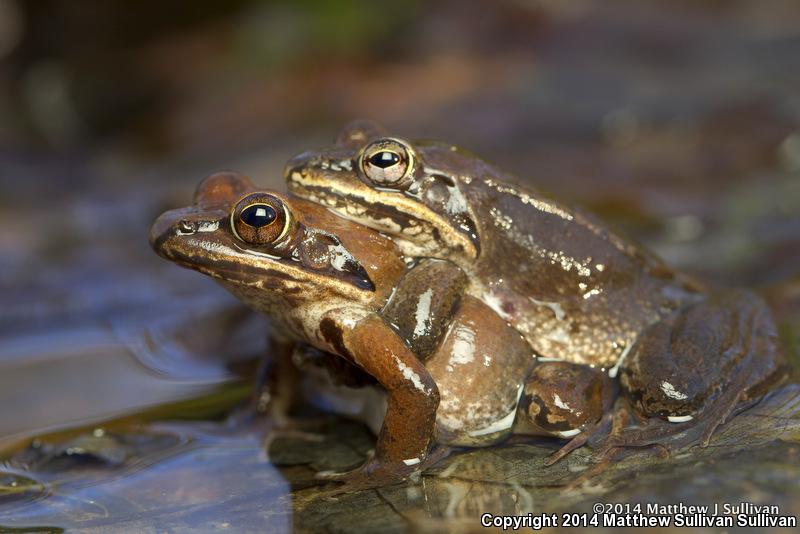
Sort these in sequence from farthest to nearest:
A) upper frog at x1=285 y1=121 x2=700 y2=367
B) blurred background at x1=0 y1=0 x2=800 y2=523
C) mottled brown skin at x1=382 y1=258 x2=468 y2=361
Result: 1. blurred background at x1=0 y1=0 x2=800 y2=523
2. upper frog at x1=285 y1=121 x2=700 y2=367
3. mottled brown skin at x1=382 y1=258 x2=468 y2=361

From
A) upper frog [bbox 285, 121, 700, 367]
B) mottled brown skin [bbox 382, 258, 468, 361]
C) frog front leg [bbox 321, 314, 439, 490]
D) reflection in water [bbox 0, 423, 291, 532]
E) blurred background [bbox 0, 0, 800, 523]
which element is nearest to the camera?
reflection in water [bbox 0, 423, 291, 532]

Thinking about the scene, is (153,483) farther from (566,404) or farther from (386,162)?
(566,404)

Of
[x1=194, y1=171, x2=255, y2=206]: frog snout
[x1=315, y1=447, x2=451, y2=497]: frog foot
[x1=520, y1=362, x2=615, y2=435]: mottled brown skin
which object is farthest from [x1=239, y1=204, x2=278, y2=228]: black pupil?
[x1=520, y1=362, x2=615, y2=435]: mottled brown skin

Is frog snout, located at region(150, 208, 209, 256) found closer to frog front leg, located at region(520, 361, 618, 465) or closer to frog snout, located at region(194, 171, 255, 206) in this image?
frog snout, located at region(194, 171, 255, 206)

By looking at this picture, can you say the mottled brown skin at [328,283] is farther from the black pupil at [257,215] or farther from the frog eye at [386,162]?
the frog eye at [386,162]

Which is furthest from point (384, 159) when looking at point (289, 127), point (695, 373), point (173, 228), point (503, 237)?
point (289, 127)
